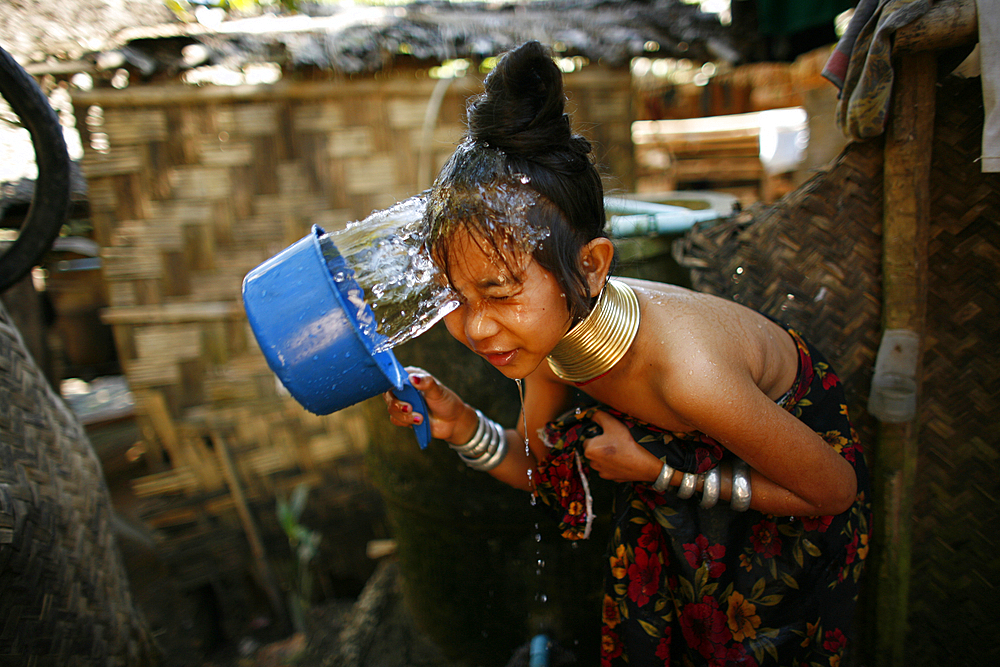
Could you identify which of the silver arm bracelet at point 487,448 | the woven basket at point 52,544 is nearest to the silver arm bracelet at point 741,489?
the silver arm bracelet at point 487,448

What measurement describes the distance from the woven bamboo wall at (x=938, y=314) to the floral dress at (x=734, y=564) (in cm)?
40

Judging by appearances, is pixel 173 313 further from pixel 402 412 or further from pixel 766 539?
pixel 766 539

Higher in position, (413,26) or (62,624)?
(413,26)

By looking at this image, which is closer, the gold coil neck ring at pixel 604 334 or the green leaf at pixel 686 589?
the gold coil neck ring at pixel 604 334

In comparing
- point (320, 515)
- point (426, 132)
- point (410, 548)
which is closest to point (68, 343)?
point (320, 515)

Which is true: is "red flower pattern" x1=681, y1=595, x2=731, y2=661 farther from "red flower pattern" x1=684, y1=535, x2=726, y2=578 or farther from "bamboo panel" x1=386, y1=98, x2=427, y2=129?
→ "bamboo panel" x1=386, y1=98, x2=427, y2=129

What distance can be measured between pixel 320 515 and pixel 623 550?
2612mm

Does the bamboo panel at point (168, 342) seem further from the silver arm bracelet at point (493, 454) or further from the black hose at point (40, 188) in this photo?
the silver arm bracelet at point (493, 454)

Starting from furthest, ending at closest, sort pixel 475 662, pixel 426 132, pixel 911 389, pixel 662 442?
pixel 426 132
pixel 475 662
pixel 911 389
pixel 662 442

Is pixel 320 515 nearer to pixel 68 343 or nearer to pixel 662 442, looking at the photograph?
pixel 68 343

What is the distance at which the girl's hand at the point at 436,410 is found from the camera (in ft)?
4.61

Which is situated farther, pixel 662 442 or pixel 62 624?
pixel 62 624

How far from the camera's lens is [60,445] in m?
1.67

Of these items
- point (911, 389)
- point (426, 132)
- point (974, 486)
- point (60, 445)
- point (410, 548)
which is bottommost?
point (410, 548)
